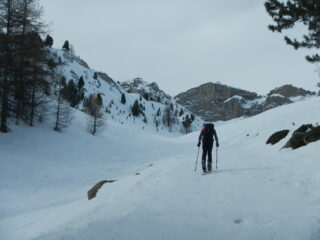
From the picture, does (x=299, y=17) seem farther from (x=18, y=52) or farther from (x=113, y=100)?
(x=113, y=100)

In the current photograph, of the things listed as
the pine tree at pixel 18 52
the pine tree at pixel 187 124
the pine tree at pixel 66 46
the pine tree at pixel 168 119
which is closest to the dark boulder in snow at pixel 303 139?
the pine tree at pixel 18 52

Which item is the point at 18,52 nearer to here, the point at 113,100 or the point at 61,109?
the point at 61,109

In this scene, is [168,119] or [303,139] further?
[168,119]

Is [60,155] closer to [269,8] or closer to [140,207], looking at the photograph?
[140,207]

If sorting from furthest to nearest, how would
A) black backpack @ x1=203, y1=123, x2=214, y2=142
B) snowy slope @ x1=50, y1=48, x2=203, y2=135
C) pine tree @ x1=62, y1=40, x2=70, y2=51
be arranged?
pine tree @ x1=62, y1=40, x2=70, y2=51
snowy slope @ x1=50, y1=48, x2=203, y2=135
black backpack @ x1=203, y1=123, x2=214, y2=142

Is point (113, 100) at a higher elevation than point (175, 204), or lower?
higher

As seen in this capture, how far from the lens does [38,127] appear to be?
83.1 feet

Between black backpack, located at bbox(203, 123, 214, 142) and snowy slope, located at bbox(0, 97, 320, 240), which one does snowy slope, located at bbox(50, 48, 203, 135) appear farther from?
black backpack, located at bbox(203, 123, 214, 142)

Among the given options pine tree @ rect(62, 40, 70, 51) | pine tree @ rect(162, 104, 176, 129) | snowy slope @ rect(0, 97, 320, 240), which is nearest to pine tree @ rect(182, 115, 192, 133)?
pine tree @ rect(162, 104, 176, 129)

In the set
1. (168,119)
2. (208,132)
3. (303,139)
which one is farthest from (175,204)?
(168,119)

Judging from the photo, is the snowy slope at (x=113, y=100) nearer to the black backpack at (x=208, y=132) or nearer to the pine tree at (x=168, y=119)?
the pine tree at (x=168, y=119)

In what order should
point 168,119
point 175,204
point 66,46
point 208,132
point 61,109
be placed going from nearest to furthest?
1. point 175,204
2. point 208,132
3. point 61,109
4. point 168,119
5. point 66,46

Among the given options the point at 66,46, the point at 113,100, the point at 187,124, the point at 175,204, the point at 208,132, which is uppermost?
the point at 66,46

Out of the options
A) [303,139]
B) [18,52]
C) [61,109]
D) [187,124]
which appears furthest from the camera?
[187,124]
